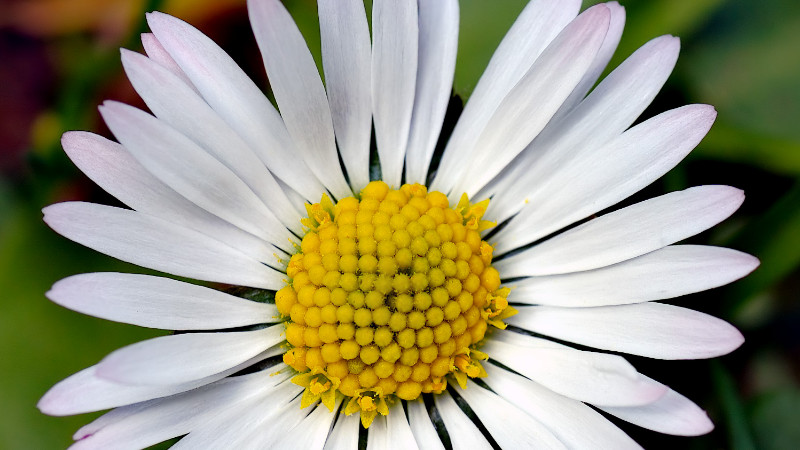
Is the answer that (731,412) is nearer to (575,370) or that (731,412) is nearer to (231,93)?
(575,370)

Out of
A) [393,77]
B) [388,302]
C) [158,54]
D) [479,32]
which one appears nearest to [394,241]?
[388,302]

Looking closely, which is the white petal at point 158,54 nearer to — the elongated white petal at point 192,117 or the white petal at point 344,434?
the elongated white petal at point 192,117

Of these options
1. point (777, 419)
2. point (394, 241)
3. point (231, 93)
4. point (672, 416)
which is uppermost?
point (231, 93)

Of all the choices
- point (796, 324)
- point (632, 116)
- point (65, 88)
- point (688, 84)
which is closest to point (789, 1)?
point (688, 84)

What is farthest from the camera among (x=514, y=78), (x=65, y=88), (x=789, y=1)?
(x=65, y=88)

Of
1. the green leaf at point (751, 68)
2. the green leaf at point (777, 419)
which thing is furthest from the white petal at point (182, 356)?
the green leaf at point (751, 68)

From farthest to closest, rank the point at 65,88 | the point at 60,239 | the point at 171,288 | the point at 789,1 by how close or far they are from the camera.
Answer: the point at 65,88 < the point at 789,1 < the point at 60,239 < the point at 171,288

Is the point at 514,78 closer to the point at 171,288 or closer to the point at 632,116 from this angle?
the point at 632,116

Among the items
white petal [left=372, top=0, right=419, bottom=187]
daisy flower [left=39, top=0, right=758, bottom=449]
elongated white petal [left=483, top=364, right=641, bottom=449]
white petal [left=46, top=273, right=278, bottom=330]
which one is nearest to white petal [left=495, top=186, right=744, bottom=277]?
daisy flower [left=39, top=0, right=758, bottom=449]
